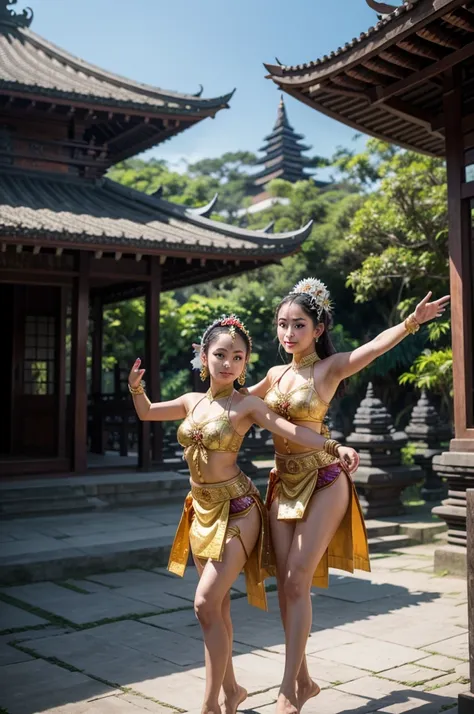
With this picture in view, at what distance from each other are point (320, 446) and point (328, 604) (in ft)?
10.0

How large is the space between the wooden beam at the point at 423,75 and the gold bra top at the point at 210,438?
14.7 ft

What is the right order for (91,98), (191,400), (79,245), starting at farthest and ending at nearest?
(91,98), (79,245), (191,400)

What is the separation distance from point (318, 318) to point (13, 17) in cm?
1351

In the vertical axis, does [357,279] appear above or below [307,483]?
above

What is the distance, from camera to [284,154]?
51.3m

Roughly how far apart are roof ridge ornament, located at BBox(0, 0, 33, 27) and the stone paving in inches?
468

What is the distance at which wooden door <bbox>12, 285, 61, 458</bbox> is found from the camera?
41.7 feet

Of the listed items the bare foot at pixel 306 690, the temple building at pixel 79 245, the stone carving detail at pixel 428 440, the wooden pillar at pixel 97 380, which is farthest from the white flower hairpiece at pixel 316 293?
the wooden pillar at pixel 97 380

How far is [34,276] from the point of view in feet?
38.5

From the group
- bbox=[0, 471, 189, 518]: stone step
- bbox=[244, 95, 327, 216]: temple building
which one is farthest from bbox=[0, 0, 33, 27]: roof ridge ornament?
bbox=[244, 95, 327, 216]: temple building

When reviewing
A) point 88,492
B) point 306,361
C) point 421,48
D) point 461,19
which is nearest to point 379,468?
point 88,492

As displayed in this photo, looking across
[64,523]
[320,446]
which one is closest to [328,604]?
[320,446]

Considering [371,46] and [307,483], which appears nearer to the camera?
[307,483]

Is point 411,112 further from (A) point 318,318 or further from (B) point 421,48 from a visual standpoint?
(A) point 318,318
